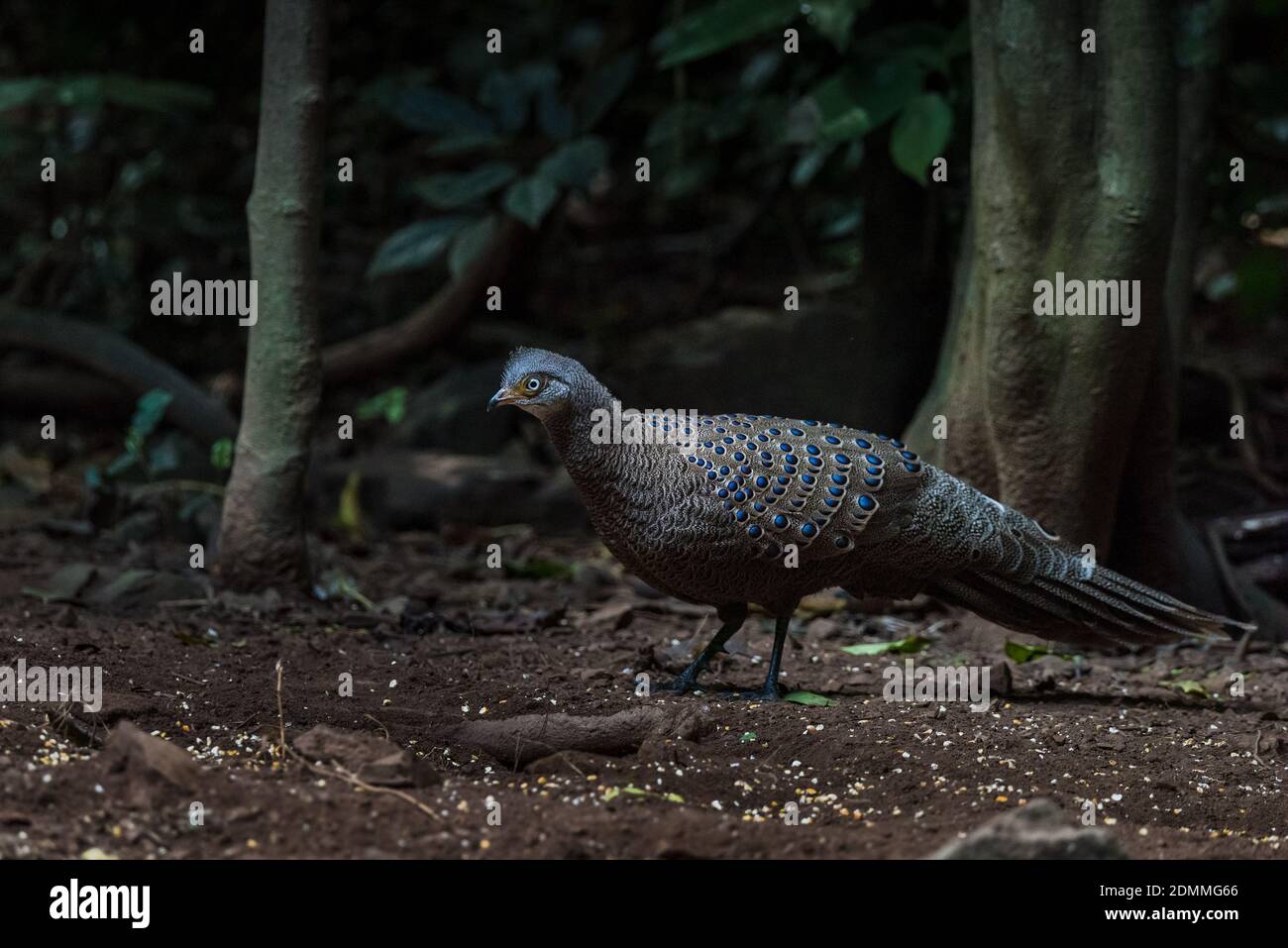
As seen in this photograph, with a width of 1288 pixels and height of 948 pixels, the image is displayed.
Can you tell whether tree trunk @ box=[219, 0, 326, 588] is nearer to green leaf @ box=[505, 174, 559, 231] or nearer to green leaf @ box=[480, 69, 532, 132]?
green leaf @ box=[505, 174, 559, 231]

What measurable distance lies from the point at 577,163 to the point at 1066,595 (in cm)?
338

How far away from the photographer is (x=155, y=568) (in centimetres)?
557

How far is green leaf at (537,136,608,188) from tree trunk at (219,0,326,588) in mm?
1848

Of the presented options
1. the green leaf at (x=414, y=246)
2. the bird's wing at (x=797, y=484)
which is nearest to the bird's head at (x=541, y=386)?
the bird's wing at (x=797, y=484)

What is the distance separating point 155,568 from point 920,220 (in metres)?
3.44

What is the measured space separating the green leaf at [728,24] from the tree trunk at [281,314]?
1.39m

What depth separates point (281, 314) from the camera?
519 cm

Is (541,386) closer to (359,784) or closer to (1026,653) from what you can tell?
(359,784)

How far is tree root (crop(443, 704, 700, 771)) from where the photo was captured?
11.8ft

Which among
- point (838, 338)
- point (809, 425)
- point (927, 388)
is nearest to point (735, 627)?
point (809, 425)

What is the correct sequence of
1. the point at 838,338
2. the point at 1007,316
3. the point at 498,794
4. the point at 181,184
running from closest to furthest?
the point at 498,794, the point at 1007,316, the point at 838,338, the point at 181,184

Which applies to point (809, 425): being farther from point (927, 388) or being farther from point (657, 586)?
point (927, 388)

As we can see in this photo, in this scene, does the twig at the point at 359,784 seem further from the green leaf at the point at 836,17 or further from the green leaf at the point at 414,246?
the green leaf at the point at 414,246

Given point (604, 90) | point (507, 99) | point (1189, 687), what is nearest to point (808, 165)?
point (604, 90)
